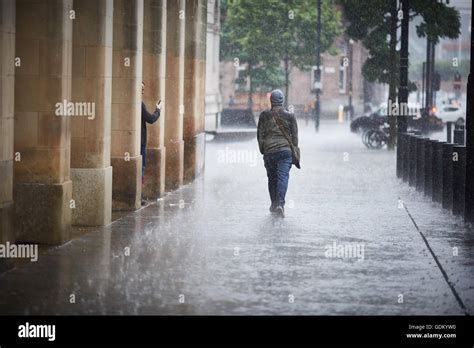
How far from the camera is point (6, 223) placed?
38.2ft

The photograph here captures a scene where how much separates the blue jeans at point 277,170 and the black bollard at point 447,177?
2274 mm

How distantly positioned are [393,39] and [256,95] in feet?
150

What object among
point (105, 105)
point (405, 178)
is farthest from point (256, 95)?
point (105, 105)

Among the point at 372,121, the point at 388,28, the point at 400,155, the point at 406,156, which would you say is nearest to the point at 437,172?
the point at 406,156

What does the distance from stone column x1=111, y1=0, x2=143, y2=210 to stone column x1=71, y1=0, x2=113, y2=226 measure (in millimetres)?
1933

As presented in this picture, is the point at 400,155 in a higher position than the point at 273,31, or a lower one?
lower

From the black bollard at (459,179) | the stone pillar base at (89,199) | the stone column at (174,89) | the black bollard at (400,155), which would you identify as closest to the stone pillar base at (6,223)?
the stone pillar base at (89,199)

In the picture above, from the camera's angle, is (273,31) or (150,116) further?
(273,31)

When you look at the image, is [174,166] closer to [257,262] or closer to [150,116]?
[150,116]

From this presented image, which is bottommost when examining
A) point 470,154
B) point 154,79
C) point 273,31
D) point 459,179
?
point 459,179

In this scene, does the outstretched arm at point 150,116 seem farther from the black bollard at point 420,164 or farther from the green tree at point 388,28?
the green tree at point 388,28

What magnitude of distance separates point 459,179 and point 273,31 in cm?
4893

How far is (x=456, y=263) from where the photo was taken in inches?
490
